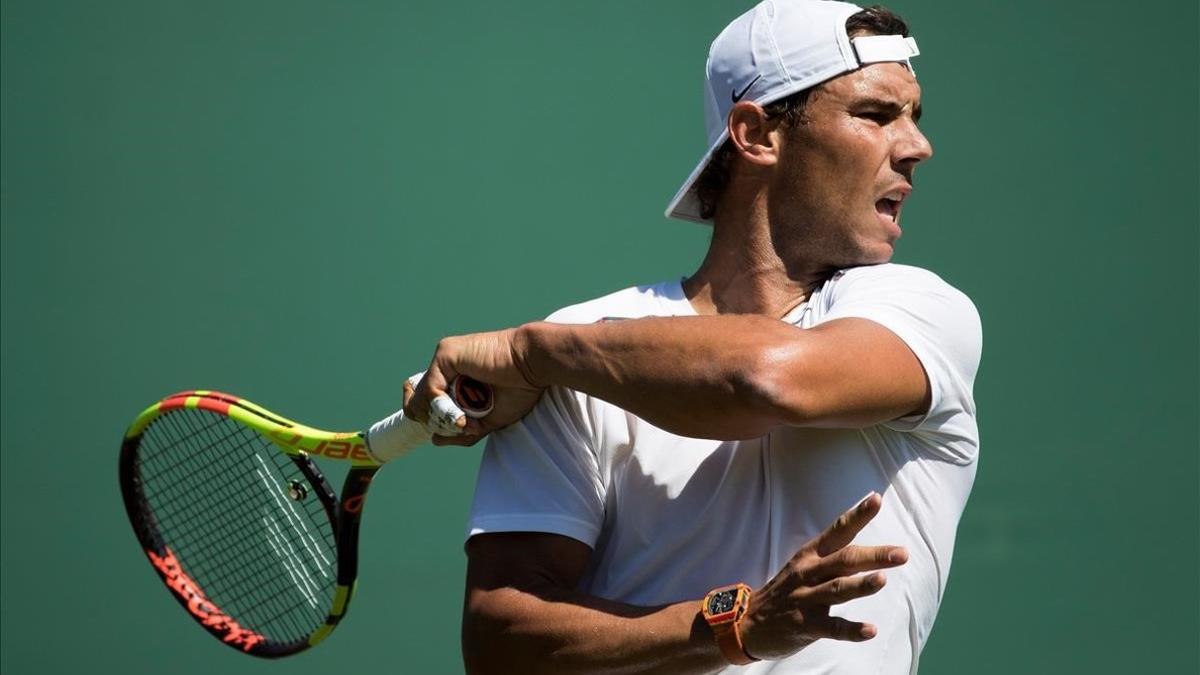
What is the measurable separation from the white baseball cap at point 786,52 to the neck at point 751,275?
13 cm

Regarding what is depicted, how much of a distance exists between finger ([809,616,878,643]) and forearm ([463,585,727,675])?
17 centimetres

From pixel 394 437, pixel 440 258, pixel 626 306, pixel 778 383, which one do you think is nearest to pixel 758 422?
pixel 778 383

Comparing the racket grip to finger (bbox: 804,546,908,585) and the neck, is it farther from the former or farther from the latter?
finger (bbox: 804,546,908,585)

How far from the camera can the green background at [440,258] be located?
426 cm

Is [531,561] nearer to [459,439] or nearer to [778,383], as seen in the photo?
[459,439]

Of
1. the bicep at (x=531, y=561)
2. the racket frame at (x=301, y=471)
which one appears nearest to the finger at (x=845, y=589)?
the bicep at (x=531, y=561)

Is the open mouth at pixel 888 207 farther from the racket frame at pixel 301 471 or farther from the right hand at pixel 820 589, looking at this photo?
the racket frame at pixel 301 471

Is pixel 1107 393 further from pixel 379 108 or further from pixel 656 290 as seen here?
pixel 656 290

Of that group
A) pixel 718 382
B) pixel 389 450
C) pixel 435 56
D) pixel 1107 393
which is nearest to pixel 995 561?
pixel 1107 393

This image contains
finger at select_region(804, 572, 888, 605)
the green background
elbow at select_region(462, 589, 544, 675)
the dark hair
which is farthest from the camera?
the green background

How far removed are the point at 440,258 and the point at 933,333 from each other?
2.51 metres

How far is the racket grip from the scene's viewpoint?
2357 millimetres

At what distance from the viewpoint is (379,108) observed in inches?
171

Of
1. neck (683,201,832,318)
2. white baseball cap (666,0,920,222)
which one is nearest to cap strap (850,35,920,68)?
white baseball cap (666,0,920,222)
